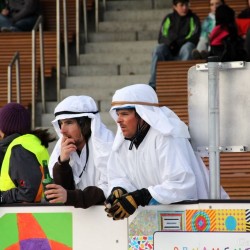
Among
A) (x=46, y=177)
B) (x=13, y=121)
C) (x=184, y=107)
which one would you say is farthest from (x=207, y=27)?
(x=46, y=177)

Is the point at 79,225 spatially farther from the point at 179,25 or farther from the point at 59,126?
the point at 179,25

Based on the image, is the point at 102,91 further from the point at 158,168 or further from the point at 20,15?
the point at 158,168

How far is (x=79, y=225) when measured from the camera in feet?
33.6

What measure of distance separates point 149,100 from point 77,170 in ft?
3.05

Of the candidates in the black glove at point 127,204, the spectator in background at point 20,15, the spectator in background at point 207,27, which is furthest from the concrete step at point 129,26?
the black glove at point 127,204

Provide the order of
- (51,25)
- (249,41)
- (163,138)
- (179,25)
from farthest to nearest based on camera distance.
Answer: (51,25) → (179,25) → (249,41) → (163,138)

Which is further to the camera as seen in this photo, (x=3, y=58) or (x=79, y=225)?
(x=3, y=58)

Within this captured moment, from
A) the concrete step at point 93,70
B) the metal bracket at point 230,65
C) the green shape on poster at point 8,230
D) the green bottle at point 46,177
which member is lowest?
the green shape on poster at point 8,230

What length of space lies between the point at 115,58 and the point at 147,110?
7757 millimetres

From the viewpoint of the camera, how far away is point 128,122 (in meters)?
10.2

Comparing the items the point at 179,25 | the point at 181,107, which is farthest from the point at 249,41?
the point at 179,25

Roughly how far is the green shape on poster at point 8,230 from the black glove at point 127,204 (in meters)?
0.86

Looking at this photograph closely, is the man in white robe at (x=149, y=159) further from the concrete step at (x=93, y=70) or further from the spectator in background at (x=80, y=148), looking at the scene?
the concrete step at (x=93, y=70)

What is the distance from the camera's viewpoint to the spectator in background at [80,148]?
10656 mm
